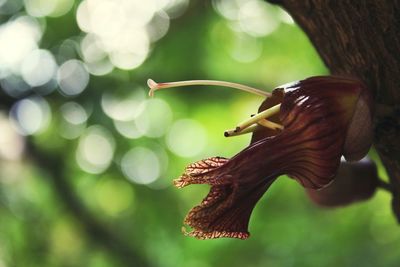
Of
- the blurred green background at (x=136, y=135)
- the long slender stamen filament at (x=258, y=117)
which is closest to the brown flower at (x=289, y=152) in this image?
the long slender stamen filament at (x=258, y=117)

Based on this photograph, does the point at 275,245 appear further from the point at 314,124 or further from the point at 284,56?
the point at 314,124

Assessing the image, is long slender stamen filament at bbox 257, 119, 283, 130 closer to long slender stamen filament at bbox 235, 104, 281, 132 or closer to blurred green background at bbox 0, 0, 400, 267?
long slender stamen filament at bbox 235, 104, 281, 132

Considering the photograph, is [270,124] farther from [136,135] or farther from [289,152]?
[136,135]

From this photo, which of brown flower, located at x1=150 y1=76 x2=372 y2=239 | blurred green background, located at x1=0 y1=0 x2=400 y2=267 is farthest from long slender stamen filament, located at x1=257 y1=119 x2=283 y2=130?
blurred green background, located at x1=0 y1=0 x2=400 y2=267

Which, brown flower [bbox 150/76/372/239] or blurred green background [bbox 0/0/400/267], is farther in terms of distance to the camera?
blurred green background [bbox 0/0/400/267]

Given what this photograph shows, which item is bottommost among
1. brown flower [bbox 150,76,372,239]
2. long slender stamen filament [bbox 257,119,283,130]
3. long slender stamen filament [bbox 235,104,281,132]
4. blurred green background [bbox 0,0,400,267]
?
blurred green background [bbox 0,0,400,267]

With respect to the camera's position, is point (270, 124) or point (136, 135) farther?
point (136, 135)

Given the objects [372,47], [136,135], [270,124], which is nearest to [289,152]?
[270,124]
